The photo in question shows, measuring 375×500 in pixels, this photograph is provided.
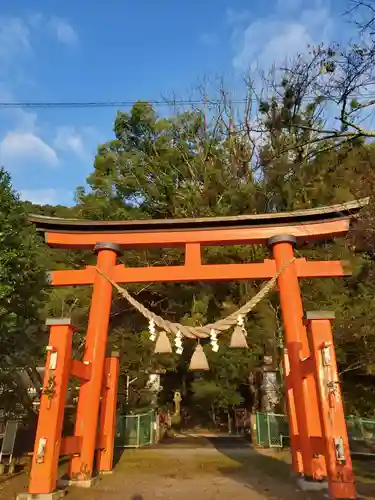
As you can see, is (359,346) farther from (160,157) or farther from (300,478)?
(160,157)

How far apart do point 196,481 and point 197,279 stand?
156 inches

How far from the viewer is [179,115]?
21.2 meters

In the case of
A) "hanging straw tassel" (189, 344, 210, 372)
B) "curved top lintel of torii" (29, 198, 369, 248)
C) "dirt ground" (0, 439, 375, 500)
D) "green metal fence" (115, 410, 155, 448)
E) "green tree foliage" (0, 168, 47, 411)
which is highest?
"curved top lintel of torii" (29, 198, 369, 248)

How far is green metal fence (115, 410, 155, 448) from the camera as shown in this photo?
1364cm

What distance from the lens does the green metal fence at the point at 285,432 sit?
40.0 ft

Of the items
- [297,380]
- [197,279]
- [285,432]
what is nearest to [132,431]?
[285,432]

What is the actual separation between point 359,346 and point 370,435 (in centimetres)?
277

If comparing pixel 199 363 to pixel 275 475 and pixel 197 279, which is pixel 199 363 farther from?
pixel 275 475

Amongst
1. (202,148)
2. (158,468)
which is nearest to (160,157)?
(202,148)

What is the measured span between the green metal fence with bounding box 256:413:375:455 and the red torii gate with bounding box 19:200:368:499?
17.1 feet

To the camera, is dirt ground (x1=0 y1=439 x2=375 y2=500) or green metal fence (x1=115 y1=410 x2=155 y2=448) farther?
green metal fence (x1=115 y1=410 x2=155 y2=448)

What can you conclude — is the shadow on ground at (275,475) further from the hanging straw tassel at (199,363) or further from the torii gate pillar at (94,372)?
the torii gate pillar at (94,372)

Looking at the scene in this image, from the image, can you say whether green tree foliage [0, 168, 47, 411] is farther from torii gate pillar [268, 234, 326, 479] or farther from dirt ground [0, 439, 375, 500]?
torii gate pillar [268, 234, 326, 479]

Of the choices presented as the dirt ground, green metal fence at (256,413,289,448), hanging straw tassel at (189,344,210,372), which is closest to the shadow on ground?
the dirt ground
